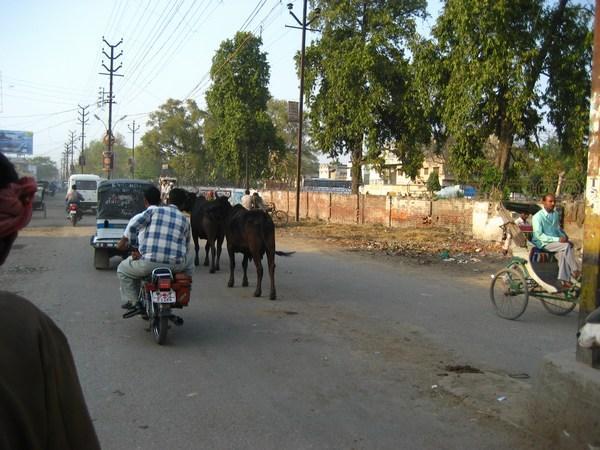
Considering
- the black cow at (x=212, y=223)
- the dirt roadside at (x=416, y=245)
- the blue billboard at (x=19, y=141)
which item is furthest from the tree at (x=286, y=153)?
the blue billboard at (x=19, y=141)

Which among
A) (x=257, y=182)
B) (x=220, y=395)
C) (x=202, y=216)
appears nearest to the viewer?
(x=220, y=395)

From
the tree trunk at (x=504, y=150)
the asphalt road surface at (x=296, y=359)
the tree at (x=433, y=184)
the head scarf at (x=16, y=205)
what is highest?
the tree trunk at (x=504, y=150)

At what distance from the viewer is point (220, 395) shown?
5289 millimetres

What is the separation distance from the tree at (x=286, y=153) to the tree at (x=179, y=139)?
9.29 metres

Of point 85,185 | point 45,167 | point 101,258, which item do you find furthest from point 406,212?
point 45,167

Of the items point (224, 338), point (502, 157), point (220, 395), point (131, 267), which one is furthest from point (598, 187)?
point (502, 157)

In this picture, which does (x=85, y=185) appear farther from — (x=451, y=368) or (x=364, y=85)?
(x=451, y=368)

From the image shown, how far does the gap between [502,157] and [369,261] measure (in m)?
9.37

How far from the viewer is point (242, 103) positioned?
41875 millimetres

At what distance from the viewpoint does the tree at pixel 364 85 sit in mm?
29812

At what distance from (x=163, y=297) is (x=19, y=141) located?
86.8 m

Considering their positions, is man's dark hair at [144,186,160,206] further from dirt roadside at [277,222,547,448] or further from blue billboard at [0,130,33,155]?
blue billboard at [0,130,33,155]

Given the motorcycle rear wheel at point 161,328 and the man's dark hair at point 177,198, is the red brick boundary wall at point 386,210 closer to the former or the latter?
the man's dark hair at point 177,198

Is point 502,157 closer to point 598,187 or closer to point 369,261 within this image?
point 369,261
